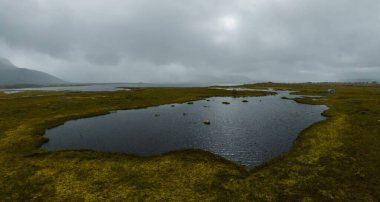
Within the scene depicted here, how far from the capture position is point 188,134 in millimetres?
44406

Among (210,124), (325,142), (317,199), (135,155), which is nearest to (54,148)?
(135,155)

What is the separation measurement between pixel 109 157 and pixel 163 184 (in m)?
12.8

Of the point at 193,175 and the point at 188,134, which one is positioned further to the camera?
the point at 188,134

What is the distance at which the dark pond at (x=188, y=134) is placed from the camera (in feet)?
116

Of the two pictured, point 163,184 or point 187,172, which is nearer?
point 163,184

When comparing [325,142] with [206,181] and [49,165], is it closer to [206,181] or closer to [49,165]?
[206,181]

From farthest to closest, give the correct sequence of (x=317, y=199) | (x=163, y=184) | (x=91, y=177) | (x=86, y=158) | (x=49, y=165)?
1. (x=86, y=158)
2. (x=49, y=165)
3. (x=91, y=177)
4. (x=163, y=184)
5. (x=317, y=199)

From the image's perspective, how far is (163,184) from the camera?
77.4 feet

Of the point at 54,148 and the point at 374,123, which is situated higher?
the point at 374,123

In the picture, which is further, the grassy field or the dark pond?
the dark pond

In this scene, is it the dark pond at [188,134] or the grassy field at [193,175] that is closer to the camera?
the grassy field at [193,175]

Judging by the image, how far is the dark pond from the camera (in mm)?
35334

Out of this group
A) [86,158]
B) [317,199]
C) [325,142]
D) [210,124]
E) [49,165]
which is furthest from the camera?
[210,124]

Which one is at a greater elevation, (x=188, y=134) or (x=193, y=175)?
(x=188, y=134)
